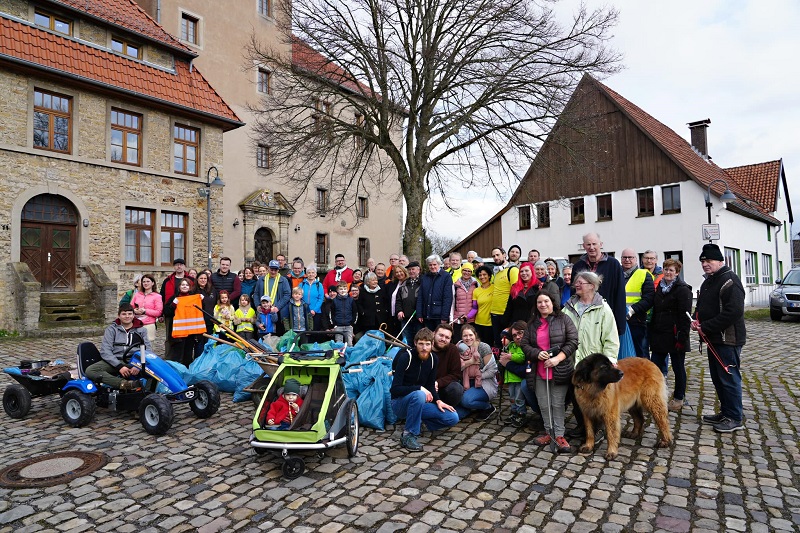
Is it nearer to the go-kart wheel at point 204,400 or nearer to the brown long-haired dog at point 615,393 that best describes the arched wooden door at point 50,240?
the go-kart wheel at point 204,400

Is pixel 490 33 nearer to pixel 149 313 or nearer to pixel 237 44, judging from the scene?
pixel 149 313

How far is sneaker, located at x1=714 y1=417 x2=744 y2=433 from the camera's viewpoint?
5.56 m

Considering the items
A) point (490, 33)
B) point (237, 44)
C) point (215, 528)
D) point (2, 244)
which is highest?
point (237, 44)

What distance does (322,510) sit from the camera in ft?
12.8

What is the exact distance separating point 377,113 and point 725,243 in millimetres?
18196

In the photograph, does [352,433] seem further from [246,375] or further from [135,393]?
[246,375]

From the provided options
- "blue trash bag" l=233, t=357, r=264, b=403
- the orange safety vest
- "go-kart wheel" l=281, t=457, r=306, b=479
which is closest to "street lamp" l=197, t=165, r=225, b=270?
the orange safety vest

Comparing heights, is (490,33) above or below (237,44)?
below

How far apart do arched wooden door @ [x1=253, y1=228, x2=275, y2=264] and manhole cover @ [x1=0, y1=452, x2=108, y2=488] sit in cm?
2060

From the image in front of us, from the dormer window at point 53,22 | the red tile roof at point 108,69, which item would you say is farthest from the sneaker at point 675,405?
the dormer window at point 53,22

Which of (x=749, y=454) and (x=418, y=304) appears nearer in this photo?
(x=749, y=454)

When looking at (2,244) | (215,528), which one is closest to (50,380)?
(215,528)

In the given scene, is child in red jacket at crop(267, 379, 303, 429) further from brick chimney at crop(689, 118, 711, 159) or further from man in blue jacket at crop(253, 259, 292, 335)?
brick chimney at crop(689, 118, 711, 159)

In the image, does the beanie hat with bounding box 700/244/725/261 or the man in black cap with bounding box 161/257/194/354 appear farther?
the man in black cap with bounding box 161/257/194/354
